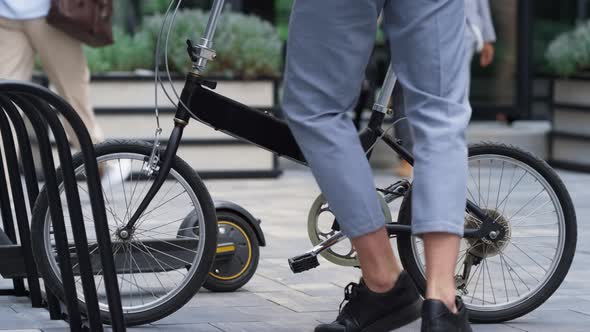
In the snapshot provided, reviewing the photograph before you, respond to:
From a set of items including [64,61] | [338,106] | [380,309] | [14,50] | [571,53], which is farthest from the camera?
[571,53]

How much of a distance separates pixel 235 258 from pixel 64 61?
2791 mm

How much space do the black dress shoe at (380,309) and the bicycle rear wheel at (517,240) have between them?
0.63m

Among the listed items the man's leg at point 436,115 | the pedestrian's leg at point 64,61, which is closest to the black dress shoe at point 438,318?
the man's leg at point 436,115

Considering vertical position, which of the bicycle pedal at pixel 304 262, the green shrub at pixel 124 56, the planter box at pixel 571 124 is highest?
the bicycle pedal at pixel 304 262

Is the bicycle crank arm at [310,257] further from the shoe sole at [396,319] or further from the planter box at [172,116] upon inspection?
the planter box at [172,116]

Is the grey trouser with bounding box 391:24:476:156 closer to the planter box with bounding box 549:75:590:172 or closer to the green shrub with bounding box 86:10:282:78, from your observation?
the green shrub with bounding box 86:10:282:78

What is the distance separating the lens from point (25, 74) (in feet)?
23.7

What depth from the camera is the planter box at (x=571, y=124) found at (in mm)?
9672

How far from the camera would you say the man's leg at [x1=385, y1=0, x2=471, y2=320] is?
3.39 meters

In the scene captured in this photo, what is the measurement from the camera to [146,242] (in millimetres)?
4516

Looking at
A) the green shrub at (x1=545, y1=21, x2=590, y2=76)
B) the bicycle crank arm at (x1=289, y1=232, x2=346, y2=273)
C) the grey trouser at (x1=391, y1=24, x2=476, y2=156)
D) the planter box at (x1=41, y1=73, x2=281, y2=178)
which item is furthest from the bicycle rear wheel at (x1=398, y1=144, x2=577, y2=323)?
the green shrub at (x1=545, y1=21, x2=590, y2=76)

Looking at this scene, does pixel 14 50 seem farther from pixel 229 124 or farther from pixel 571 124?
pixel 571 124

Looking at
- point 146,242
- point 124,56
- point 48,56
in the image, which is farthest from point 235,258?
point 124,56

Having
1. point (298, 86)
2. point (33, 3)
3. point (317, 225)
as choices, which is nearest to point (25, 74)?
point (33, 3)
